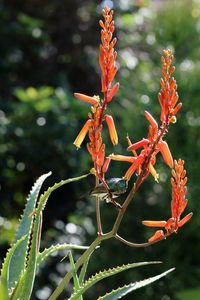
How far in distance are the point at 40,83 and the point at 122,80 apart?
41.4 inches

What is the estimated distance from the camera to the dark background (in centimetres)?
390

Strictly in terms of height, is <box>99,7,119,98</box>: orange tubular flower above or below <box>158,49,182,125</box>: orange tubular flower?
above

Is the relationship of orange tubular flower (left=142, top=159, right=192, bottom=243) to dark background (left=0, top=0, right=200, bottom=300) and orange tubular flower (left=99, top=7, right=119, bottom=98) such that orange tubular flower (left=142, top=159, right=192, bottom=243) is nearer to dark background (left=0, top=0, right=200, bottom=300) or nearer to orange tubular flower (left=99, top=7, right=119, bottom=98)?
orange tubular flower (left=99, top=7, right=119, bottom=98)

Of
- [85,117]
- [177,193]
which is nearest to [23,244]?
[177,193]

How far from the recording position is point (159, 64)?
5.15 meters

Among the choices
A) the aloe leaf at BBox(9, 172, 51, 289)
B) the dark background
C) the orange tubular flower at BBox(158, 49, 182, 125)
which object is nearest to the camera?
the orange tubular flower at BBox(158, 49, 182, 125)

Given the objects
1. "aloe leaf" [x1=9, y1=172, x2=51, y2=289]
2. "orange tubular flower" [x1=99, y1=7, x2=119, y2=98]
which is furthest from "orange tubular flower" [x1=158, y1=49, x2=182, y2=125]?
"aloe leaf" [x1=9, y1=172, x2=51, y2=289]

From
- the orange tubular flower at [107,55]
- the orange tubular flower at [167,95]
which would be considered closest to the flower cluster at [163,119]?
the orange tubular flower at [167,95]

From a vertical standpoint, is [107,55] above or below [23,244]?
above

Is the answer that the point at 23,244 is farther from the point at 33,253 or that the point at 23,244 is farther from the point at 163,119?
the point at 163,119

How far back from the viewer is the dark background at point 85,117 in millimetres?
3896

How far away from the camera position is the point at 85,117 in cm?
475

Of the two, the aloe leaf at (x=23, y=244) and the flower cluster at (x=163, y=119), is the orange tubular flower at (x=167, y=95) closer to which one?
the flower cluster at (x=163, y=119)

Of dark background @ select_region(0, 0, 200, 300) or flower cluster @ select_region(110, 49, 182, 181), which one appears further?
dark background @ select_region(0, 0, 200, 300)
